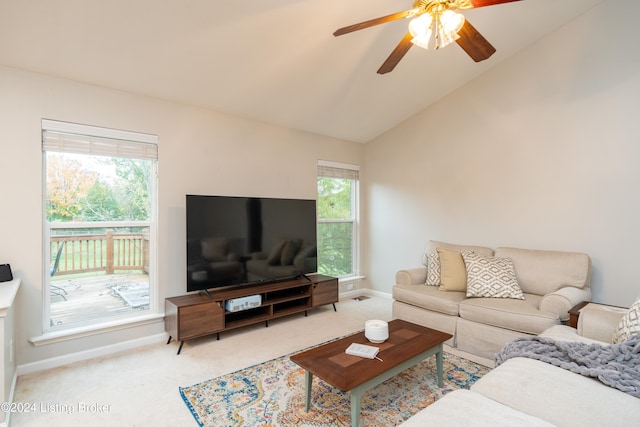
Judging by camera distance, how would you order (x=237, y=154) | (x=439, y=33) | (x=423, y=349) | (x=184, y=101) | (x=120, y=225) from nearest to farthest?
(x=439, y=33) < (x=423, y=349) < (x=120, y=225) < (x=184, y=101) < (x=237, y=154)

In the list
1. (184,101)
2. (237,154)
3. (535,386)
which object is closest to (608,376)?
(535,386)

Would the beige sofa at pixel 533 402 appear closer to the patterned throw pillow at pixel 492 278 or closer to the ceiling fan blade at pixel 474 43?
the patterned throw pillow at pixel 492 278

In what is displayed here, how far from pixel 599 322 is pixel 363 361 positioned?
156 cm

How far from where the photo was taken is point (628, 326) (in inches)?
70.1

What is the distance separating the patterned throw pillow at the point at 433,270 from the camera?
11.5 ft

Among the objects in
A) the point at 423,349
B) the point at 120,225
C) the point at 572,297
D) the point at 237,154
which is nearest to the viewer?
the point at 423,349

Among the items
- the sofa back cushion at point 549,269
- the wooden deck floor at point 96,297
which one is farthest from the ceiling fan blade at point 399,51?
the wooden deck floor at point 96,297

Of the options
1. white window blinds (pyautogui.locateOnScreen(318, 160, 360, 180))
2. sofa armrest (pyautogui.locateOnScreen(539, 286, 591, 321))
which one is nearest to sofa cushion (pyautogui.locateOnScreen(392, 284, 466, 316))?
sofa armrest (pyautogui.locateOnScreen(539, 286, 591, 321))

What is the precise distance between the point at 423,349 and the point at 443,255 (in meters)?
1.55

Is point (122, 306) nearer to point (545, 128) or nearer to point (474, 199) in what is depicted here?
point (474, 199)

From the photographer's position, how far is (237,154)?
12.1ft

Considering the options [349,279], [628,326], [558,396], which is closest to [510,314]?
[628,326]

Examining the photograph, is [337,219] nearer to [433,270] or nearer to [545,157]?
[433,270]

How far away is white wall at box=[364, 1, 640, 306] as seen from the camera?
288cm
